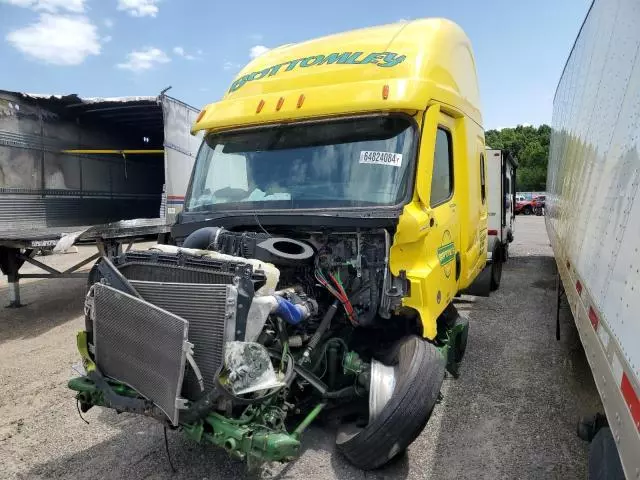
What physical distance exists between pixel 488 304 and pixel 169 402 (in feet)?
20.5

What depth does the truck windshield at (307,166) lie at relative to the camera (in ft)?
12.4

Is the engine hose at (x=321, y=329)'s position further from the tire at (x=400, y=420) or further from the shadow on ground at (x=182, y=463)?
the shadow on ground at (x=182, y=463)

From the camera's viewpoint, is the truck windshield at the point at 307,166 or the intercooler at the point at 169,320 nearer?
the intercooler at the point at 169,320

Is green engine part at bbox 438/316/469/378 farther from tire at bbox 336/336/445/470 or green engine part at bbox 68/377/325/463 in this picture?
green engine part at bbox 68/377/325/463

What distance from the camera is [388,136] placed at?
150 inches

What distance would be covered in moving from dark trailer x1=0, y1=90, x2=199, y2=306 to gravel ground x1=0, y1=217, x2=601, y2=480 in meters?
1.73

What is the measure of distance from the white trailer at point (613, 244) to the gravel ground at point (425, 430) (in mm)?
994

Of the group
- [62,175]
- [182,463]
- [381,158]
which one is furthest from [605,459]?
[62,175]

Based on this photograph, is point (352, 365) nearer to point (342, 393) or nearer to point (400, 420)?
point (342, 393)

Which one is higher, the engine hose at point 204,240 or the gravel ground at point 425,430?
the engine hose at point 204,240

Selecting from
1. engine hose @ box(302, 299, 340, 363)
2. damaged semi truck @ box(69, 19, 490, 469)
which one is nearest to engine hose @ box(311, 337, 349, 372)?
damaged semi truck @ box(69, 19, 490, 469)

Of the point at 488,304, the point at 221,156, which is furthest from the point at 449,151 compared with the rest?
the point at 488,304

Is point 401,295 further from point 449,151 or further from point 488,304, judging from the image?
point 488,304

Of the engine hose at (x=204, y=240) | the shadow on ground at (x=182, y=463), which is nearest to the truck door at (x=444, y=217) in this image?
the shadow on ground at (x=182, y=463)
